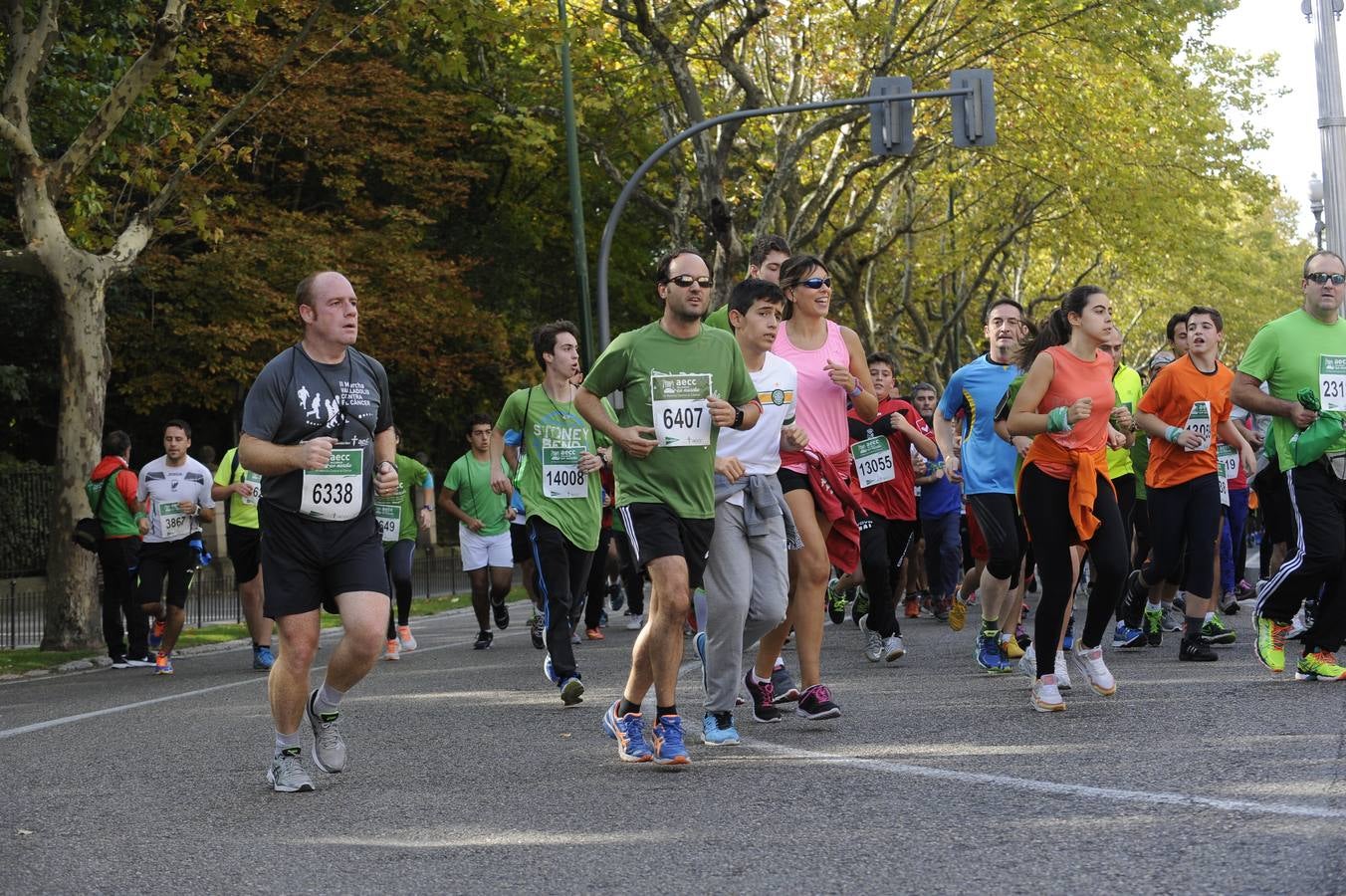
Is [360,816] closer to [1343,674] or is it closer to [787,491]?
[787,491]

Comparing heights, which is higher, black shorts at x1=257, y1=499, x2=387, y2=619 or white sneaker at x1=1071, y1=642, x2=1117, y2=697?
black shorts at x1=257, y1=499, x2=387, y2=619

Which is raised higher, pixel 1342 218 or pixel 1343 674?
pixel 1342 218

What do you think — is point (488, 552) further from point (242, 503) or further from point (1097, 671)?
point (1097, 671)

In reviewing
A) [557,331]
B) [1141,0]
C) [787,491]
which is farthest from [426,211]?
[787,491]

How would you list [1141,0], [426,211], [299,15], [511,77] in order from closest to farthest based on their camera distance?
[1141,0]
[299,15]
[511,77]
[426,211]

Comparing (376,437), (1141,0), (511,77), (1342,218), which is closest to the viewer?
(376,437)

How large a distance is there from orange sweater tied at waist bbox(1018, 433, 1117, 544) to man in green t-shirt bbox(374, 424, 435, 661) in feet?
20.3

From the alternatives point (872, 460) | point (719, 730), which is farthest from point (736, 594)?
point (872, 460)

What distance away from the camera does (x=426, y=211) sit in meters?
35.7

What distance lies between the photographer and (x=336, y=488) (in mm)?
7242

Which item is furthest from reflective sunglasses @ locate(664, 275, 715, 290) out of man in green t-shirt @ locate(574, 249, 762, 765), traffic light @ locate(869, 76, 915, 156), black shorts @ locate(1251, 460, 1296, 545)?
traffic light @ locate(869, 76, 915, 156)

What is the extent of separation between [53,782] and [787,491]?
3388 millimetres

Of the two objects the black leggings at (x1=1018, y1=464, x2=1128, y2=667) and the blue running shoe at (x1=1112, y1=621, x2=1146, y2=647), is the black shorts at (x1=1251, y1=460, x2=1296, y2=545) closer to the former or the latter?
the blue running shoe at (x1=1112, y1=621, x2=1146, y2=647)

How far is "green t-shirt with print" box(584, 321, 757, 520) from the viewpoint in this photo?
24.8ft
